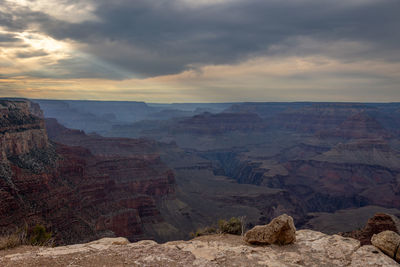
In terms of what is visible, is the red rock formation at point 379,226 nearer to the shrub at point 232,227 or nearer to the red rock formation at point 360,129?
the shrub at point 232,227

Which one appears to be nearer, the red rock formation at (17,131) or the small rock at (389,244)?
the small rock at (389,244)

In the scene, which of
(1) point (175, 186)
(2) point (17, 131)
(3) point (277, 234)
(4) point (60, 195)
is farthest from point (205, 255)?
(1) point (175, 186)

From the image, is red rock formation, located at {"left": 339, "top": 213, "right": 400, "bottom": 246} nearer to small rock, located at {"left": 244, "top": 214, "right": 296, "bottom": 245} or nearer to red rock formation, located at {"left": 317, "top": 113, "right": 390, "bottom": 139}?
small rock, located at {"left": 244, "top": 214, "right": 296, "bottom": 245}

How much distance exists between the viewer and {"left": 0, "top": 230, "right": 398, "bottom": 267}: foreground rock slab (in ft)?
26.9

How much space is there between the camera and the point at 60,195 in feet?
142

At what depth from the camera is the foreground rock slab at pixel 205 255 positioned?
8.19 m

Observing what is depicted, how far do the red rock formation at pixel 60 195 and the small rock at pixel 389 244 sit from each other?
109 feet

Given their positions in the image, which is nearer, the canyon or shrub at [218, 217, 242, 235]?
shrub at [218, 217, 242, 235]

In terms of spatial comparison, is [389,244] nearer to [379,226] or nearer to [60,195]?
[379,226]

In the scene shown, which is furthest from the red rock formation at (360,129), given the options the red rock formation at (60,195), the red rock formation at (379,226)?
the red rock formation at (379,226)

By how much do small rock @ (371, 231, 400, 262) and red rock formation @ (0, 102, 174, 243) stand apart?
109ft

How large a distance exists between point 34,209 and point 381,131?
669 ft

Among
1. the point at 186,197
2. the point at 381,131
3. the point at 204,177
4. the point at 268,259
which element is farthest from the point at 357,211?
the point at 381,131

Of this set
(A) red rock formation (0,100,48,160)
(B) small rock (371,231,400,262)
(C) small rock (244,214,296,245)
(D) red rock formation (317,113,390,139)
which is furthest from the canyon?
→ (B) small rock (371,231,400,262)
